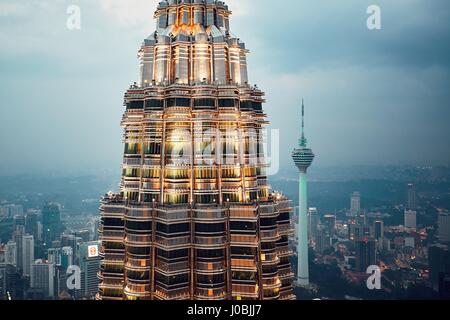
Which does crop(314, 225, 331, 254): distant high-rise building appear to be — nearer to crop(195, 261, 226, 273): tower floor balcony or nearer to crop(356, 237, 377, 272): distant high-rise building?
crop(356, 237, 377, 272): distant high-rise building

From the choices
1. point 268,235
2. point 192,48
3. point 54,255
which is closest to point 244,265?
point 268,235

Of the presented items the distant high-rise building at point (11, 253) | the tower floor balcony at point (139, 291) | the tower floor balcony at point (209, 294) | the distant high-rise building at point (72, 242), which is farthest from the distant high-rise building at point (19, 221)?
the tower floor balcony at point (209, 294)

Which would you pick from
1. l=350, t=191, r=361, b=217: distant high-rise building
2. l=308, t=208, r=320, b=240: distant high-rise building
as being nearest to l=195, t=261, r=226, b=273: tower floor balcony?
l=350, t=191, r=361, b=217: distant high-rise building

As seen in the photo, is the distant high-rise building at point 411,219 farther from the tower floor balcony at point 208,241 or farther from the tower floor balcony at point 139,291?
the tower floor balcony at point 139,291
